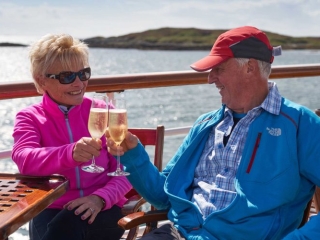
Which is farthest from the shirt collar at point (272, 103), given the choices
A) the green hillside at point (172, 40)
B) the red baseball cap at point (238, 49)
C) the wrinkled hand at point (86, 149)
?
the green hillside at point (172, 40)

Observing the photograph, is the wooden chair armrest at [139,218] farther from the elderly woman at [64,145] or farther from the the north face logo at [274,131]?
the the north face logo at [274,131]

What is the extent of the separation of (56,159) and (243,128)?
0.78m

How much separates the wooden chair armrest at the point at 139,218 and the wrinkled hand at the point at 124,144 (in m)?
0.25

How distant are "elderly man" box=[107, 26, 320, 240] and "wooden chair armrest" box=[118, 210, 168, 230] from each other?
5 cm

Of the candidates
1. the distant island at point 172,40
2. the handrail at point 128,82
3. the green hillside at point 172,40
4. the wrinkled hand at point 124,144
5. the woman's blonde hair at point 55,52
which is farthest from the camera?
the green hillside at point 172,40

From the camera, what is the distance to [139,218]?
235 cm

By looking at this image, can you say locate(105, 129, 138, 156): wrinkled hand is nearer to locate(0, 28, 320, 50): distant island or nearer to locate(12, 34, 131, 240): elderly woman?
locate(12, 34, 131, 240): elderly woman

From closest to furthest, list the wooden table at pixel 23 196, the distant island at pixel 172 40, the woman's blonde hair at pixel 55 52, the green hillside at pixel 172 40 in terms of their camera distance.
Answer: the wooden table at pixel 23 196 → the woman's blonde hair at pixel 55 52 → the distant island at pixel 172 40 → the green hillside at pixel 172 40

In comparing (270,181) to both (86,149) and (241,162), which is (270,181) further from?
(86,149)

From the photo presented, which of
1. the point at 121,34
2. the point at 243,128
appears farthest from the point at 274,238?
the point at 121,34

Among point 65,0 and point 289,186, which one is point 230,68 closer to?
point 289,186

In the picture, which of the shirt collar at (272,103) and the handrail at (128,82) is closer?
the shirt collar at (272,103)

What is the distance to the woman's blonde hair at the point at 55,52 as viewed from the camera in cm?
260

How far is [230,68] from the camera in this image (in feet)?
7.85
